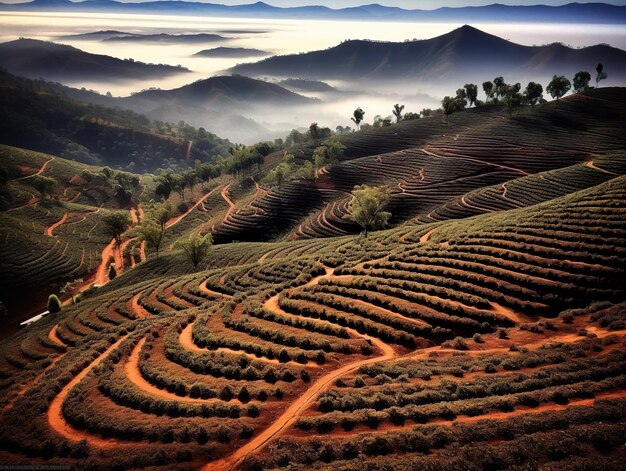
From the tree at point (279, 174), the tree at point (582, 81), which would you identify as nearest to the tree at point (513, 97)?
the tree at point (582, 81)

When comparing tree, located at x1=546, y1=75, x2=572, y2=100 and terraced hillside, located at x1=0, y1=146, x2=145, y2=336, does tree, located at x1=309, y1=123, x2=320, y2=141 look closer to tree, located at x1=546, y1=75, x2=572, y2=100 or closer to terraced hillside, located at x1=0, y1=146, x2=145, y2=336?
terraced hillside, located at x1=0, y1=146, x2=145, y2=336

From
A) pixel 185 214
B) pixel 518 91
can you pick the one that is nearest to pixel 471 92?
pixel 518 91

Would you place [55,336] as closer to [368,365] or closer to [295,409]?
[295,409]

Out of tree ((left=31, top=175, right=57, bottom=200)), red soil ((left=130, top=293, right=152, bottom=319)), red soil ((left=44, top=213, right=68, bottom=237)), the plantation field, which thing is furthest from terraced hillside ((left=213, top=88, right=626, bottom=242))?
tree ((left=31, top=175, right=57, bottom=200))

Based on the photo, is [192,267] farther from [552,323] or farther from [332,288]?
[552,323]

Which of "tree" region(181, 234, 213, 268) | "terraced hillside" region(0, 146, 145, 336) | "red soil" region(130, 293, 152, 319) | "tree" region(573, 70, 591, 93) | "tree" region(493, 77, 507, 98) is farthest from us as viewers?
"tree" region(573, 70, 591, 93)

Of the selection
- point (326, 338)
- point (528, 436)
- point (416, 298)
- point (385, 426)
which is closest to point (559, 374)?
point (528, 436)
